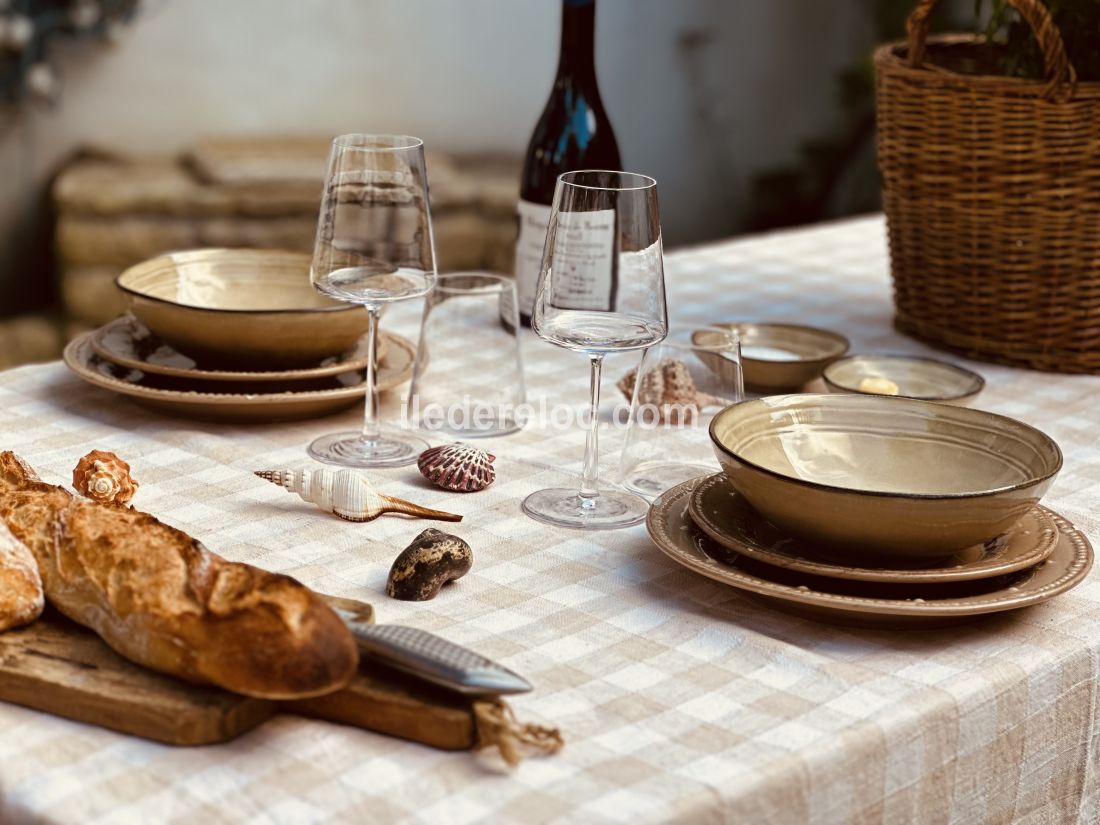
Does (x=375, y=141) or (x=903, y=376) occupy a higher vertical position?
(x=375, y=141)

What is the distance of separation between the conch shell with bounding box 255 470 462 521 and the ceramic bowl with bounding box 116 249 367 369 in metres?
0.22

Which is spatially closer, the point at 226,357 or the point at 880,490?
the point at 880,490

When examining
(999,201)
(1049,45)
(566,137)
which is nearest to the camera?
(1049,45)

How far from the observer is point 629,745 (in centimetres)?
68

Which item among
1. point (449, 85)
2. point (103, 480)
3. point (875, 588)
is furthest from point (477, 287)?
point (449, 85)

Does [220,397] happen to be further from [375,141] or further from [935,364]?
[935,364]

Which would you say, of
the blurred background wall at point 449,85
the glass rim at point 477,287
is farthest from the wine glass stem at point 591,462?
the blurred background wall at point 449,85

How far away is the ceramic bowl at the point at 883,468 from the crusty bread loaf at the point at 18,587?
0.41 m

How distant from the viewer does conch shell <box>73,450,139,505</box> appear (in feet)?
3.10

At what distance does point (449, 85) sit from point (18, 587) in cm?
327

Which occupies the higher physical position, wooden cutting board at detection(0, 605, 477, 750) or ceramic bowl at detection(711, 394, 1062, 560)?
ceramic bowl at detection(711, 394, 1062, 560)

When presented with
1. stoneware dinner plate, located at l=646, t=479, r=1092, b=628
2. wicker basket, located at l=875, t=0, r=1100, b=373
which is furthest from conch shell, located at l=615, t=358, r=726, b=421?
wicker basket, located at l=875, t=0, r=1100, b=373

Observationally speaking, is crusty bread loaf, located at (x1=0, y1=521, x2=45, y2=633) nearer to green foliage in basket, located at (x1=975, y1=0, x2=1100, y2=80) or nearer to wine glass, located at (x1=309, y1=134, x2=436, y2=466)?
wine glass, located at (x1=309, y1=134, x2=436, y2=466)

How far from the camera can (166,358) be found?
121cm
